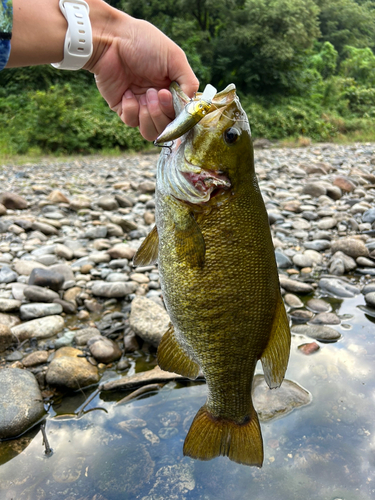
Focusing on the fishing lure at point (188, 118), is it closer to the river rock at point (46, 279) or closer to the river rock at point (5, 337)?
the river rock at point (5, 337)

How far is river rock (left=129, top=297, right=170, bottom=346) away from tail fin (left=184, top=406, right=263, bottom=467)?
1.68 meters

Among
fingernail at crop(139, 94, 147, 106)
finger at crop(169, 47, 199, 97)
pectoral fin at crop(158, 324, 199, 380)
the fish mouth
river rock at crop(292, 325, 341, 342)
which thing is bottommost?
river rock at crop(292, 325, 341, 342)

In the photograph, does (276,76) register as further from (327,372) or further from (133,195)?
(327,372)

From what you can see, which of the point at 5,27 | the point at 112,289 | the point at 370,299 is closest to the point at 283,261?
the point at 370,299

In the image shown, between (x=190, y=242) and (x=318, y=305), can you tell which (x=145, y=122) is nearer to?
(x=190, y=242)

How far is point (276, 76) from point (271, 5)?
4.34 meters

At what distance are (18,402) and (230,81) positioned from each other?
29926mm

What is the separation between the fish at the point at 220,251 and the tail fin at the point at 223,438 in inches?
1.3

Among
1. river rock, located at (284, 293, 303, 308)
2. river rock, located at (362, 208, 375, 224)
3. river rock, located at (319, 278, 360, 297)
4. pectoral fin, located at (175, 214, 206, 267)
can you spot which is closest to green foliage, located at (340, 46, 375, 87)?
river rock, located at (362, 208, 375, 224)

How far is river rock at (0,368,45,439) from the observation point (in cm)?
309

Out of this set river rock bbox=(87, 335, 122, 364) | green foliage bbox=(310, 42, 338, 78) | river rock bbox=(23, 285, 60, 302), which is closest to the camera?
river rock bbox=(87, 335, 122, 364)

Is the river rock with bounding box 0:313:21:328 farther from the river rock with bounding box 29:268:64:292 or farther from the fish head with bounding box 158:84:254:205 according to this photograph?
the fish head with bounding box 158:84:254:205

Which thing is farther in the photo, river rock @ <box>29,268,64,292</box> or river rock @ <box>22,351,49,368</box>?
river rock @ <box>29,268,64,292</box>

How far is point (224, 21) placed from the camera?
29625 millimetres
